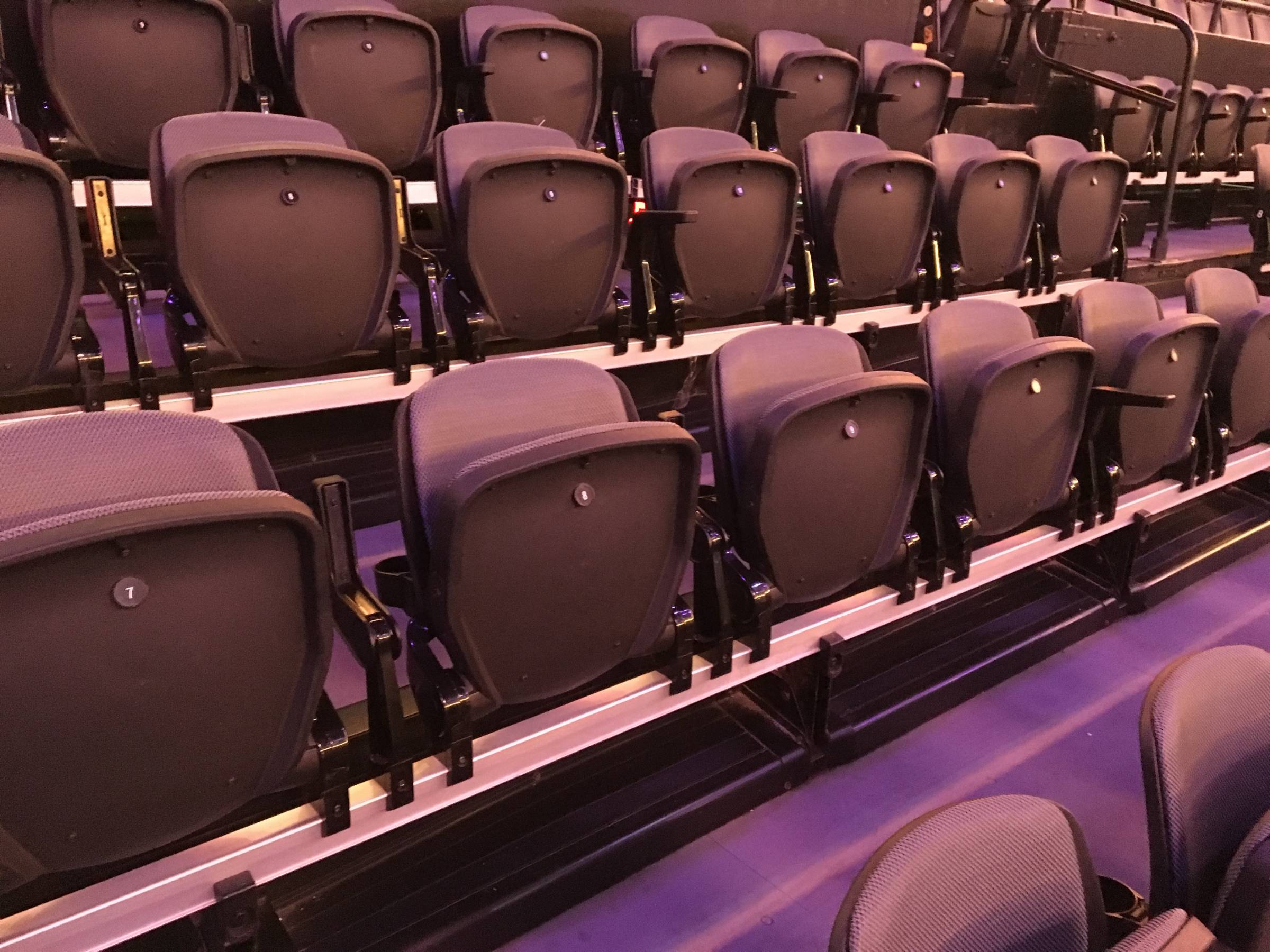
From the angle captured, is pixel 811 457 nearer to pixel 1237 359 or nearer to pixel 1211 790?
pixel 1211 790

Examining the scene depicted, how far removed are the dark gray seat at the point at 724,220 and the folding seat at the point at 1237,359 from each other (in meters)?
1.00

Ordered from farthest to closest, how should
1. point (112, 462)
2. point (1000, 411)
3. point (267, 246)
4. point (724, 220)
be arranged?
point (724, 220), point (1000, 411), point (267, 246), point (112, 462)

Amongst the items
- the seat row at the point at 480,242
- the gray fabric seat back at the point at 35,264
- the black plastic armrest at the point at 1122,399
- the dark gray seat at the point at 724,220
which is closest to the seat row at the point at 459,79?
the seat row at the point at 480,242

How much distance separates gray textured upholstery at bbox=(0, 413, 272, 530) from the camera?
0.92 metres

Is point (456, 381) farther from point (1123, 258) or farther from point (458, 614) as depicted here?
point (1123, 258)

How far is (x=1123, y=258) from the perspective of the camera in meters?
3.04

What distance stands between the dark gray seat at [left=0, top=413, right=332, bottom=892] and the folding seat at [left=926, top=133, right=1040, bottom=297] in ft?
6.44

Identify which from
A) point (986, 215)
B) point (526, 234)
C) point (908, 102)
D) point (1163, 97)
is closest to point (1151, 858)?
point (526, 234)

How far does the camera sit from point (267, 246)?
150 cm

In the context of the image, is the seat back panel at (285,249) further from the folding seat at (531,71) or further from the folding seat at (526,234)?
the folding seat at (531,71)

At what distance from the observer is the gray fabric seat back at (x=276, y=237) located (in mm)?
1443

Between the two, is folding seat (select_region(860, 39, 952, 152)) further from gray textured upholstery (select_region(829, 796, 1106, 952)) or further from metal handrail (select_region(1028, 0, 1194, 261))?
gray textured upholstery (select_region(829, 796, 1106, 952))

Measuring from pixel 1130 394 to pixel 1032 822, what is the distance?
3.67 feet

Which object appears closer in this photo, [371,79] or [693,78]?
[371,79]
